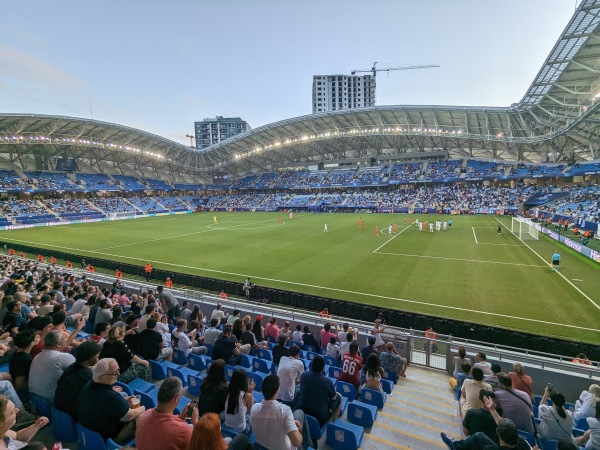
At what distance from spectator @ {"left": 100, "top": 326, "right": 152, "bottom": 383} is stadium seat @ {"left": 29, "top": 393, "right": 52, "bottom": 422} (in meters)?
0.92

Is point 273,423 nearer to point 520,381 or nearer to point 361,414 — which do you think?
point 361,414

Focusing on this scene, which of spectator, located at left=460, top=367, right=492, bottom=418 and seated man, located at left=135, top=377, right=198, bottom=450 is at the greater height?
seated man, located at left=135, top=377, right=198, bottom=450

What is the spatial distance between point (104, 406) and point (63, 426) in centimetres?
100

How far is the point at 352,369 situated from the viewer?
5.85 m

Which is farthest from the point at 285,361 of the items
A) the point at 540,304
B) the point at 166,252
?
the point at 166,252

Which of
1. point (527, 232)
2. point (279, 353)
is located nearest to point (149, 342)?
point (279, 353)

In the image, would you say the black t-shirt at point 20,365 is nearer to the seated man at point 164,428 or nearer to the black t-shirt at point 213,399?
the black t-shirt at point 213,399

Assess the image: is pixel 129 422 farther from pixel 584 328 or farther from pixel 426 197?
pixel 426 197

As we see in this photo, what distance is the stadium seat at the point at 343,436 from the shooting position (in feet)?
13.5

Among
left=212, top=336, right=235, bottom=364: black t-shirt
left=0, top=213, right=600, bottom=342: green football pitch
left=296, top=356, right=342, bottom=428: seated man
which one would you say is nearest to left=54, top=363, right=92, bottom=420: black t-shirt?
left=212, top=336, right=235, bottom=364: black t-shirt

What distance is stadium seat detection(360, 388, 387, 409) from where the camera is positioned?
5617mm

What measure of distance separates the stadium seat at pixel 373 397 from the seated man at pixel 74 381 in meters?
4.52

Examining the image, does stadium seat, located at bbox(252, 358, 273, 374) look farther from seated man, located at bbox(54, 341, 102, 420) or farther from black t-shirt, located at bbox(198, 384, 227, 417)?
seated man, located at bbox(54, 341, 102, 420)

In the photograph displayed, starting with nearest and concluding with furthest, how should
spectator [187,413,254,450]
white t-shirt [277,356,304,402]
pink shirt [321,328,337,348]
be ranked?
spectator [187,413,254,450] → white t-shirt [277,356,304,402] → pink shirt [321,328,337,348]
